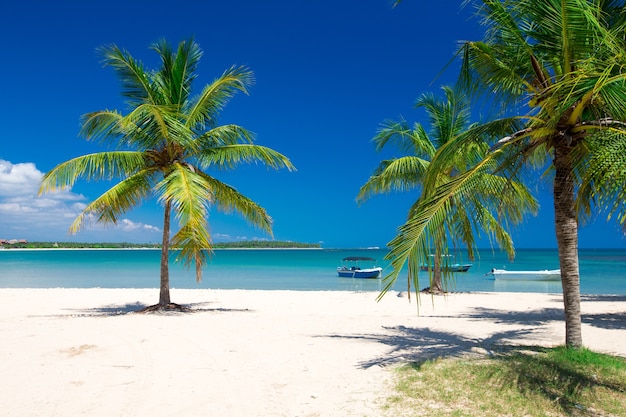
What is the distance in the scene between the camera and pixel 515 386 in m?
5.18

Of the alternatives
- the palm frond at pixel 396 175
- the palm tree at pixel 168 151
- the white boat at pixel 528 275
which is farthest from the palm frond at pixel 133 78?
the white boat at pixel 528 275

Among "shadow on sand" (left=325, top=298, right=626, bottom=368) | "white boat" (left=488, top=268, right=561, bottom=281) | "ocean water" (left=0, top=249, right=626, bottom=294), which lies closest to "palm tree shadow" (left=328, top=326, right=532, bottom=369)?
"shadow on sand" (left=325, top=298, right=626, bottom=368)

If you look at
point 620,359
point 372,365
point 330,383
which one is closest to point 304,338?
point 372,365

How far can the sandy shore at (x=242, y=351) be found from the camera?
4.95m

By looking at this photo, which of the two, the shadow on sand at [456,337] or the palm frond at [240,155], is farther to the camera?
the palm frond at [240,155]

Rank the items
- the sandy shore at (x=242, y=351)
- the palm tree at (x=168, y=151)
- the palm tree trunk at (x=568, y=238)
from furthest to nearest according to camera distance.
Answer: the palm tree at (x=168, y=151)
the palm tree trunk at (x=568, y=238)
the sandy shore at (x=242, y=351)

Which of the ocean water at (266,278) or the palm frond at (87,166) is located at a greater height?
the palm frond at (87,166)

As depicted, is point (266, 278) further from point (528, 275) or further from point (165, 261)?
point (165, 261)

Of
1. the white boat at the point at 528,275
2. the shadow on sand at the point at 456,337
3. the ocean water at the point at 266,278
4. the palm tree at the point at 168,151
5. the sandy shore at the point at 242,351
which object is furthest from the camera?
the white boat at the point at 528,275

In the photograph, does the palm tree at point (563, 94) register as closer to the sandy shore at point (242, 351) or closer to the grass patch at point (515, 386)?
→ the grass patch at point (515, 386)

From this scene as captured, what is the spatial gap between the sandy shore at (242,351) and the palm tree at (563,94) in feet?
6.07

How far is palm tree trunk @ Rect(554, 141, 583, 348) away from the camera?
6.37 meters

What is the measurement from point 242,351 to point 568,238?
204 inches

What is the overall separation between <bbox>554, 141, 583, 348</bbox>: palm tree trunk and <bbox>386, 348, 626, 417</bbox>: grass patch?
41cm
